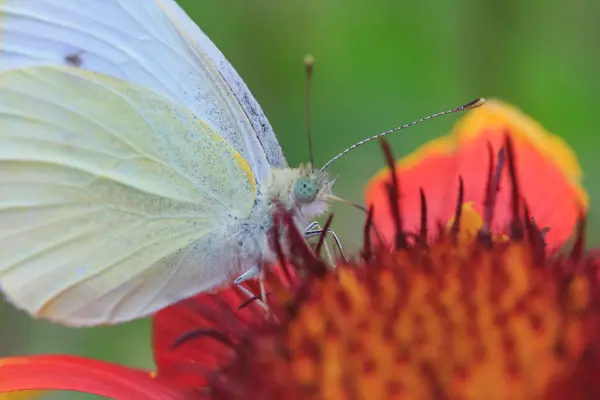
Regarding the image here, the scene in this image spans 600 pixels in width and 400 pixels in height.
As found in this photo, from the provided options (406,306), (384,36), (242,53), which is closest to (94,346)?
(242,53)

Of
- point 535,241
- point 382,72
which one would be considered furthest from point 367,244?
point 382,72

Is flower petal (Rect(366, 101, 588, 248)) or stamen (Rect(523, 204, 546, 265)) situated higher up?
flower petal (Rect(366, 101, 588, 248))

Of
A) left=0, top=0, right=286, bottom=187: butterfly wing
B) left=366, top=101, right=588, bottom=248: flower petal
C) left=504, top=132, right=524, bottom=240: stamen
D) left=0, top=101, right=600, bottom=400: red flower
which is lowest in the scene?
left=0, top=101, right=600, bottom=400: red flower

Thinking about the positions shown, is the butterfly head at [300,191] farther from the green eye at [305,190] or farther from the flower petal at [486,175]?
the flower petal at [486,175]

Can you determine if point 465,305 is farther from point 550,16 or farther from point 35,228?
point 550,16

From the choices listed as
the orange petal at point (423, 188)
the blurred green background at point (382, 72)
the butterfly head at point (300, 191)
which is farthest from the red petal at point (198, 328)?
the blurred green background at point (382, 72)

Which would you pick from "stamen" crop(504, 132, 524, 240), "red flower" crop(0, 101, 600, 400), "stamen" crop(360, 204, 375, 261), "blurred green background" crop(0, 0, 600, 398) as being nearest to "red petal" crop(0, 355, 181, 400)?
"red flower" crop(0, 101, 600, 400)

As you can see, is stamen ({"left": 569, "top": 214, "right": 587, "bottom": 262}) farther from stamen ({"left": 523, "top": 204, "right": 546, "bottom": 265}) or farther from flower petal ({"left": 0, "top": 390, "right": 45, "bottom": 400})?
flower petal ({"left": 0, "top": 390, "right": 45, "bottom": 400})

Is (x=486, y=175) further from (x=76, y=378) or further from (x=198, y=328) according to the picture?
(x=76, y=378)
